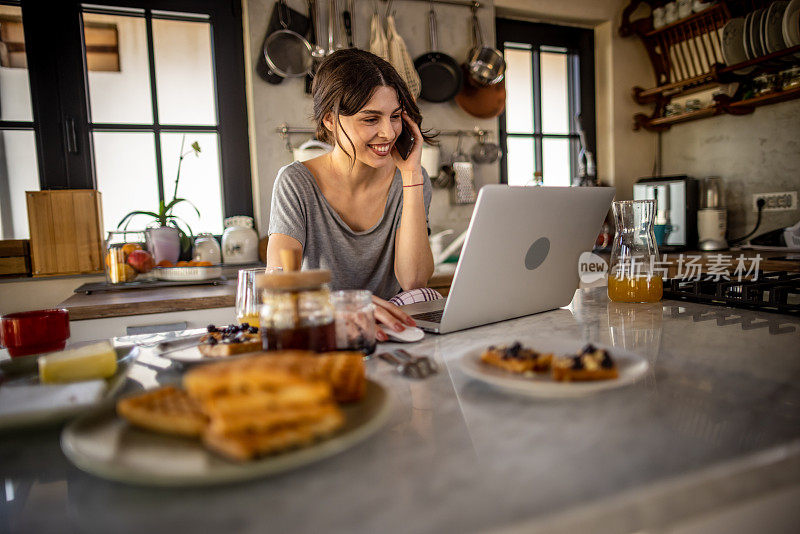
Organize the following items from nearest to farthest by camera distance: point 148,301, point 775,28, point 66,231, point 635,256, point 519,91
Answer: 1. point 635,256
2. point 148,301
3. point 66,231
4. point 775,28
5. point 519,91

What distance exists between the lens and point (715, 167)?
2988 mm

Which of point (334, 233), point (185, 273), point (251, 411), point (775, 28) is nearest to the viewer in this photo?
point (251, 411)

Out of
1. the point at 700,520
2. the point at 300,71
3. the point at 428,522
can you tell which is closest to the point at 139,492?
the point at 428,522

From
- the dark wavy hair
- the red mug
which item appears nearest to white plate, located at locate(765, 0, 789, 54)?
the dark wavy hair

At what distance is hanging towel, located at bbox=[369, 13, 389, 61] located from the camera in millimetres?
2645

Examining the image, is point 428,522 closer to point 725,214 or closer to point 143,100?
point 143,100

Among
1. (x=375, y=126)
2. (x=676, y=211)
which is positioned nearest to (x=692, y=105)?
(x=676, y=211)

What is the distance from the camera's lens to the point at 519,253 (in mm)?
921

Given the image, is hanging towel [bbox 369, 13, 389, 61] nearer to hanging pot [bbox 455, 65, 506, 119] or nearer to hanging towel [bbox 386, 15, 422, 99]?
hanging towel [bbox 386, 15, 422, 99]

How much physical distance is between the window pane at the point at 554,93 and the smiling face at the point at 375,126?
2198mm

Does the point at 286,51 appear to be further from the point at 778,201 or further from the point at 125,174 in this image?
the point at 778,201

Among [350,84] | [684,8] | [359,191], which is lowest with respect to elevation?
[359,191]

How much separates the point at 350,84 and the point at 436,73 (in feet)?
5.31

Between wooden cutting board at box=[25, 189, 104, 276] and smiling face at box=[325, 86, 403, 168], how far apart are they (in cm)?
147
